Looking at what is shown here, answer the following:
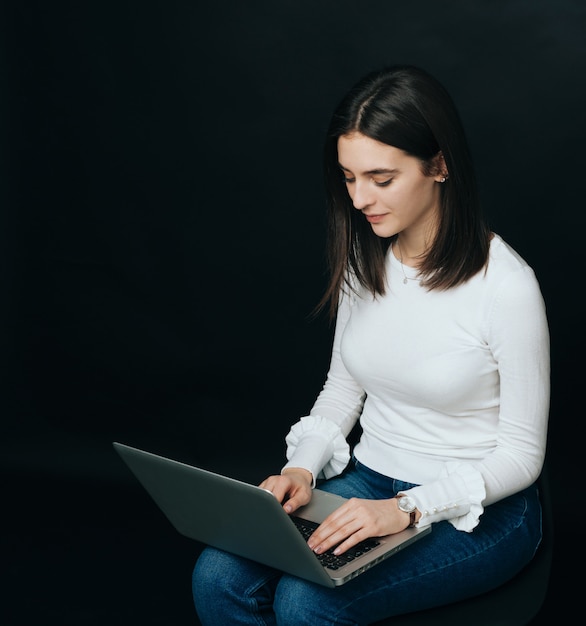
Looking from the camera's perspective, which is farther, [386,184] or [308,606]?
[386,184]

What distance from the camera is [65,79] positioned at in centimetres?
334

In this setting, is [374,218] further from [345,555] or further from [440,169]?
[345,555]

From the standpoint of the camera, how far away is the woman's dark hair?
6.31ft

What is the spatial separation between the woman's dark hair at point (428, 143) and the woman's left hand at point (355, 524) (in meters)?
0.45

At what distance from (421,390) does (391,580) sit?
0.38m

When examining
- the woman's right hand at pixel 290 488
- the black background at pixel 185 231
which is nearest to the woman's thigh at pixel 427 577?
the woman's right hand at pixel 290 488

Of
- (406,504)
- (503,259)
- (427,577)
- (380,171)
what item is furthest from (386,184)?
(427,577)

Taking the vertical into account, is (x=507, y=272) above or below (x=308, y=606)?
above

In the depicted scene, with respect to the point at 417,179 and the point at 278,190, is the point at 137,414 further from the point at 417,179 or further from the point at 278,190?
the point at 417,179

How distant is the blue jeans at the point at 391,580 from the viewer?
5.94 ft

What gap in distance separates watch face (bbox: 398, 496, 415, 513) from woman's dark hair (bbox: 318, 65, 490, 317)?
42cm

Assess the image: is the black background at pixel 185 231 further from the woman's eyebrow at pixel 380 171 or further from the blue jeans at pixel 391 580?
the woman's eyebrow at pixel 380 171

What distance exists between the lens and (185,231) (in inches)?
132

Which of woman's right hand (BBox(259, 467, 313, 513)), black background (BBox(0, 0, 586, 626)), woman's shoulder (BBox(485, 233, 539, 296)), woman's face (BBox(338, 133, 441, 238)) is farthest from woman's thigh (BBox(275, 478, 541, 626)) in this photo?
black background (BBox(0, 0, 586, 626))
